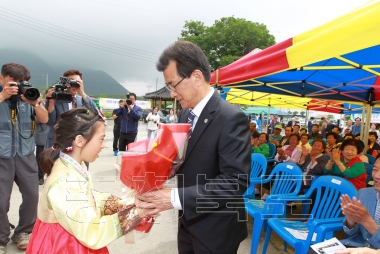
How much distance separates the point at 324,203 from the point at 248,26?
68.4 ft

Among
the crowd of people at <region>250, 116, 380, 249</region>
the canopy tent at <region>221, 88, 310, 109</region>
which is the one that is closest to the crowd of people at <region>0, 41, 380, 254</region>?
the crowd of people at <region>250, 116, 380, 249</region>

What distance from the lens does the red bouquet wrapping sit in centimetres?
107

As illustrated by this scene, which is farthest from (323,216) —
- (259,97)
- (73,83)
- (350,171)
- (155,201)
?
(259,97)

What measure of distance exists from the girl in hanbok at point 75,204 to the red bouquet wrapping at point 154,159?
0.17 meters

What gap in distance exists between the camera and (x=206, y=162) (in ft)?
3.98

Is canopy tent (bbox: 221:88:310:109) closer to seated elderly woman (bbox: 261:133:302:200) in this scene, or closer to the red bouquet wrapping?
seated elderly woman (bbox: 261:133:302:200)

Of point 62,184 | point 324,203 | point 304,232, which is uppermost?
point 62,184

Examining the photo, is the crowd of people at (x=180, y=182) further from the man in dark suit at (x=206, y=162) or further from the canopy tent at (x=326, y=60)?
the canopy tent at (x=326, y=60)

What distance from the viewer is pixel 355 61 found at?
295 centimetres

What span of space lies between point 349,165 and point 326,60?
146 centimetres

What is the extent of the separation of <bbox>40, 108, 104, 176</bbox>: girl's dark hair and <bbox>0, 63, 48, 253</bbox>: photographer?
1261 millimetres

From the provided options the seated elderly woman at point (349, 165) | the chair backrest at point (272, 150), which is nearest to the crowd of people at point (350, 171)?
the seated elderly woman at point (349, 165)

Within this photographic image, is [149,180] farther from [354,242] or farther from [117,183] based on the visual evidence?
[354,242]

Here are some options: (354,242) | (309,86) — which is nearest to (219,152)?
(354,242)
